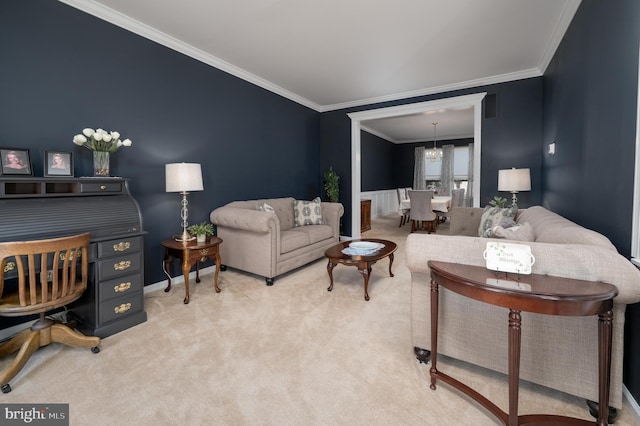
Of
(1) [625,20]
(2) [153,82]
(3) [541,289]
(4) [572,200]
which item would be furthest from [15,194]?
(4) [572,200]

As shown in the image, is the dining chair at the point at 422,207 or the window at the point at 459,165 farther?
the window at the point at 459,165

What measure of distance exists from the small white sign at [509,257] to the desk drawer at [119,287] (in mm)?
2569

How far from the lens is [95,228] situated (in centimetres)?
223

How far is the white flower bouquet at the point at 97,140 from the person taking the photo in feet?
7.93

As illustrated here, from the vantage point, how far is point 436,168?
34.3 ft

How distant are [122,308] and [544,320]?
287 centimetres

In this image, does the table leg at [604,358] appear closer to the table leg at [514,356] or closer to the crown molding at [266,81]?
the table leg at [514,356]

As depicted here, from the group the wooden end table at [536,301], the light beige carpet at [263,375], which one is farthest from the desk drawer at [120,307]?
the wooden end table at [536,301]

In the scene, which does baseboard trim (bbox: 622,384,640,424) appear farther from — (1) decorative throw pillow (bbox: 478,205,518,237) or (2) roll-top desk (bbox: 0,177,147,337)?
(2) roll-top desk (bbox: 0,177,147,337)

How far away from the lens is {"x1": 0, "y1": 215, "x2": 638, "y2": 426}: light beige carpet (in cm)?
150

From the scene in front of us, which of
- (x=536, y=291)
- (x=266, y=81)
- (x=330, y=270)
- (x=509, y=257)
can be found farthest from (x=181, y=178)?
(x=536, y=291)

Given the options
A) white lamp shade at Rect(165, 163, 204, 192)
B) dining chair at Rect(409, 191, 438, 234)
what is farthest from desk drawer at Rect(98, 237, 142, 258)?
dining chair at Rect(409, 191, 438, 234)

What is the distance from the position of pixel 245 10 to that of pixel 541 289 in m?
3.18

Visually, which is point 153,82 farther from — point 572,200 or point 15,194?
point 572,200
